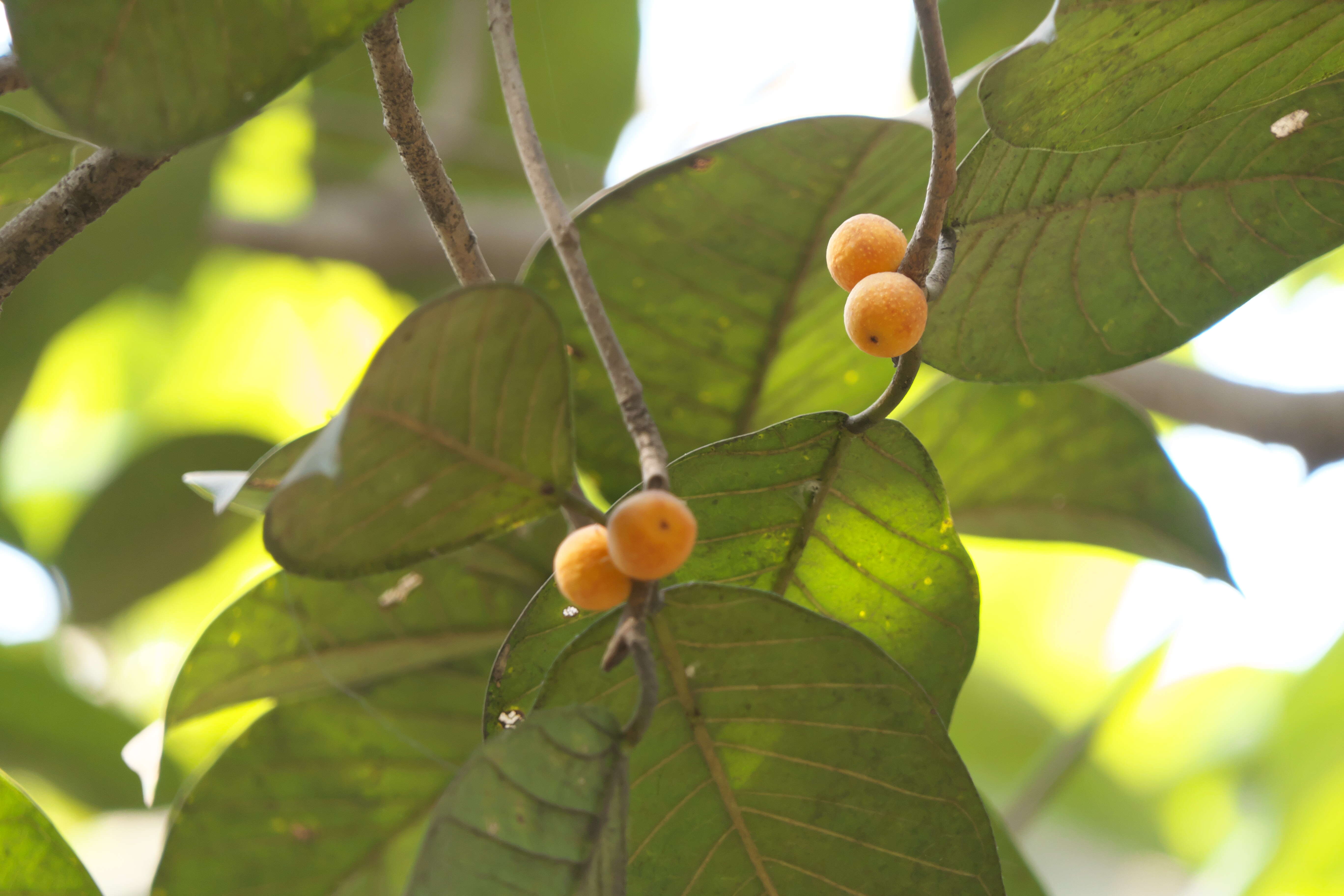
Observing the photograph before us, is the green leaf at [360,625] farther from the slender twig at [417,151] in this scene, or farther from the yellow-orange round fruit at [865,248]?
the yellow-orange round fruit at [865,248]

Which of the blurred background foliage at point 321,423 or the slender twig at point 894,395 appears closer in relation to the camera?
the slender twig at point 894,395

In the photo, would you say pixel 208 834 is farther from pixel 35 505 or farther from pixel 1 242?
pixel 35 505

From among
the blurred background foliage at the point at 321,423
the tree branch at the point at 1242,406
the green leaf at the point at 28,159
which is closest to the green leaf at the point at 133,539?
the blurred background foliage at the point at 321,423

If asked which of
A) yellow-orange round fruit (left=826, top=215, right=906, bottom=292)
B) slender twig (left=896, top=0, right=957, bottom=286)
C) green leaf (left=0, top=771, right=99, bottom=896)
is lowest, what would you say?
green leaf (left=0, top=771, right=99, bottom=896)

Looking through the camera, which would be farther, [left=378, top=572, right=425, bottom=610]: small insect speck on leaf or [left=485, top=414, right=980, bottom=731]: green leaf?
[left=378, top=572, right=425, bottom=610]: small insect speck on leaf

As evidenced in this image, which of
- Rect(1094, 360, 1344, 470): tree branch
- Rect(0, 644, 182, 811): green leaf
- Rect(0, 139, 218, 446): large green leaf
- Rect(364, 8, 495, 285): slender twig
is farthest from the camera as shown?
Rect(0, 644, 182, 811): green leaf

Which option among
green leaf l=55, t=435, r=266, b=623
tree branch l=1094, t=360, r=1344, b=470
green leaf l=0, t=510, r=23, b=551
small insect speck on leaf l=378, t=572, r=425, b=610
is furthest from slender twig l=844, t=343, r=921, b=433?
green leaf l=0, t=510, r=23, b=551

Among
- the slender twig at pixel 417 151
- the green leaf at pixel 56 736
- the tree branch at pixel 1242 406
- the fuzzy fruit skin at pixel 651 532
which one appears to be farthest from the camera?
the green leaf at pixel 56 736

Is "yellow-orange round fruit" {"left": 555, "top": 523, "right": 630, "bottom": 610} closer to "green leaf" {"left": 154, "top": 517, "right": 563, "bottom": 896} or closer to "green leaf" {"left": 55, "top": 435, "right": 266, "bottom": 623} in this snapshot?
"green leaf" {"left": 154, "top": 517, "right": 563, "bottom": 896}
